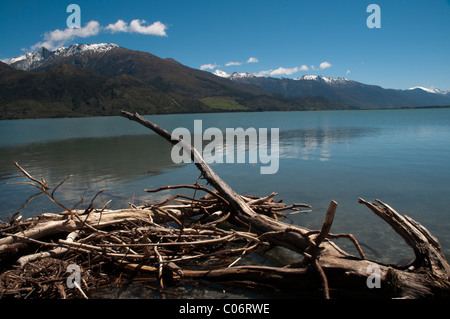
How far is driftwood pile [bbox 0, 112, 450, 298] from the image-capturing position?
168 inches

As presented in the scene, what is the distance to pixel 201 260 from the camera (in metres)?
6.32

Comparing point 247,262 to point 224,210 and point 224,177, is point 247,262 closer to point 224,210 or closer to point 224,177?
point 224,210

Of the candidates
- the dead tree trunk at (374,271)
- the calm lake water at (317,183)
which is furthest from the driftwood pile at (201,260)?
the calm lake water at (317,183)

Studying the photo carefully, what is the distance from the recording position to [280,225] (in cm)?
631
